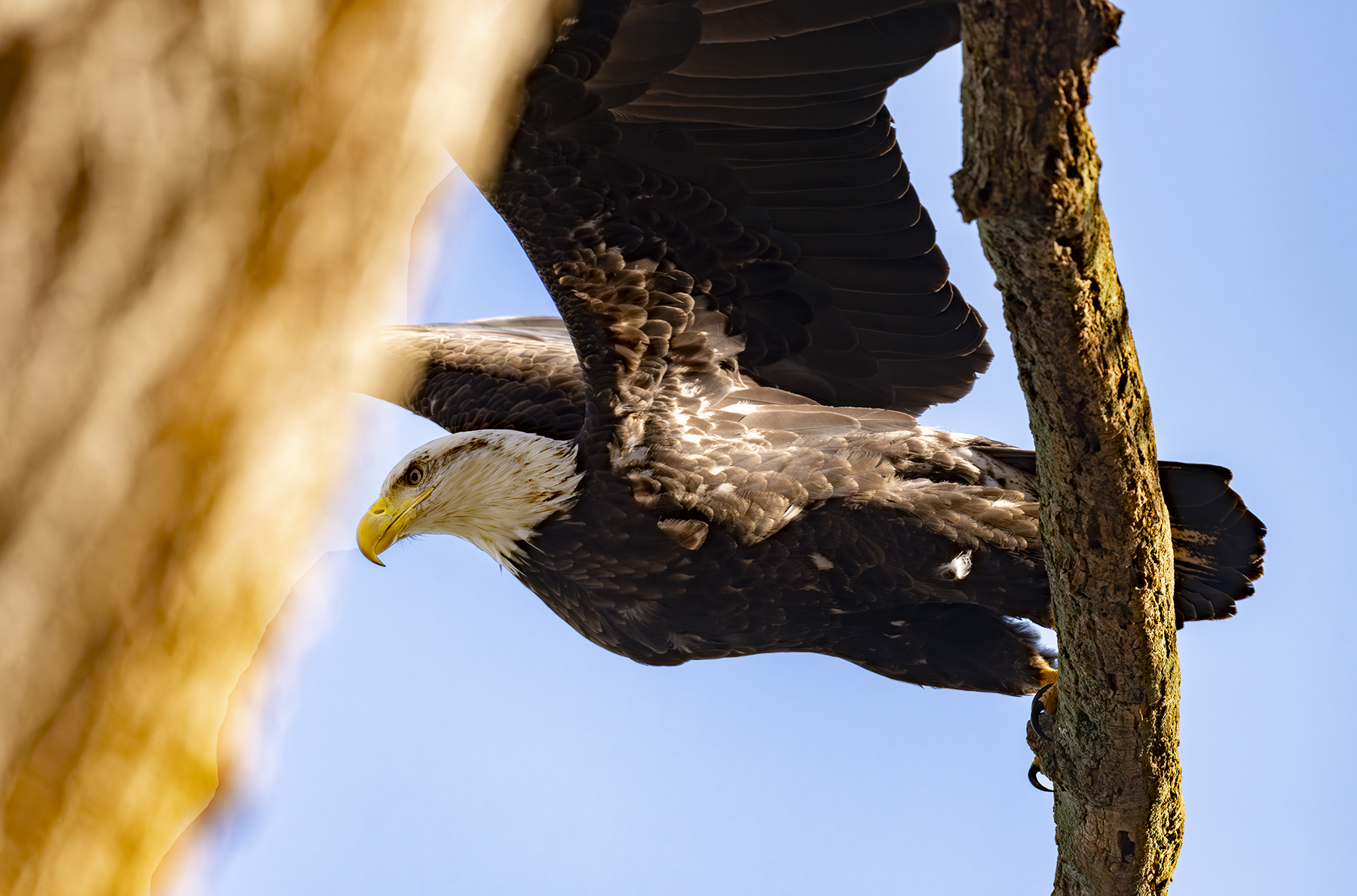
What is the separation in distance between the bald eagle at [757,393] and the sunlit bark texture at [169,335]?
2.64m

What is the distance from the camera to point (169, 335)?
1.63ft

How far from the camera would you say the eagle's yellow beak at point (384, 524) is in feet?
13.3

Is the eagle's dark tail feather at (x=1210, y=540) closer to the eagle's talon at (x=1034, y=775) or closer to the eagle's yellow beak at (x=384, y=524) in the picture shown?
the eagle's talon at (x=1034, y=775)

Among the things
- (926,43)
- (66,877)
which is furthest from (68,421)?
(926,43)

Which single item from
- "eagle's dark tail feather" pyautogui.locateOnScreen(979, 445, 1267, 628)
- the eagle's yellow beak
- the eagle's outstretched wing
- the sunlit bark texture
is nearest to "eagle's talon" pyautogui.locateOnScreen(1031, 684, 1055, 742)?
"eagle's dark tail feather" pyautogui.locateOnScreen(979, 445, 1267, 628)

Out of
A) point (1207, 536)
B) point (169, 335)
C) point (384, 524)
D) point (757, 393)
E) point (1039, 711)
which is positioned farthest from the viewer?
point (384, 524)

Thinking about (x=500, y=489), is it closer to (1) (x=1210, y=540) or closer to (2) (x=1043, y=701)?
(2) (x=1043, y=701)

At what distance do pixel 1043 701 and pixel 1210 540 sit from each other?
763 millimetres

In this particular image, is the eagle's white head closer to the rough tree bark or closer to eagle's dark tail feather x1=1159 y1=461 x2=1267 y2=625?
the rough tree bark

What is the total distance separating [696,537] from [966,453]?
3.26ft

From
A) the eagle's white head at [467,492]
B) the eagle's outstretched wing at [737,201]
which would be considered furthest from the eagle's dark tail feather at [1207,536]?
the eagle's white head at [467,492]

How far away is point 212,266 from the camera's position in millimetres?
507

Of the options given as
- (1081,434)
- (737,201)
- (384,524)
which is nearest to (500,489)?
(384,524)

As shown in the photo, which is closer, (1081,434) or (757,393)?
(1081,434)
